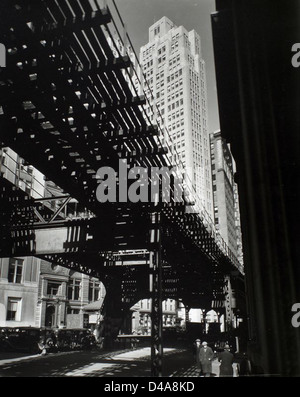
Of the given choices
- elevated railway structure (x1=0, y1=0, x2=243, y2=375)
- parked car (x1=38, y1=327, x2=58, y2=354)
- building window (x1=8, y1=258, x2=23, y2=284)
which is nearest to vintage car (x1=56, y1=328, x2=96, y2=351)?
parked car (x1=38, y1=327, x2=58, y2=354)

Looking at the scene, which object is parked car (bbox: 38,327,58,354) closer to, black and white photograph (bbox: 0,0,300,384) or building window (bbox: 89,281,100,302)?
black and white photograph (bbox: 0,0,300,384)

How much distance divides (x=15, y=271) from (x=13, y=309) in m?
4.23

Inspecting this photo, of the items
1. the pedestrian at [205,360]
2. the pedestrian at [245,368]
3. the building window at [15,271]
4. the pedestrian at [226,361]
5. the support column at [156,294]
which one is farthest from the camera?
the building window at [15,271]

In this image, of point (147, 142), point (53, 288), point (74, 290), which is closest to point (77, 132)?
point (147, 142)

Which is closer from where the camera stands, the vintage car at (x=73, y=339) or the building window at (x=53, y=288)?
the vintage car at (x=73, y=339)

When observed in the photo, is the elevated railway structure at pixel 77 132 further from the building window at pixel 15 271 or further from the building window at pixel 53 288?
the building window at pixel 53 288

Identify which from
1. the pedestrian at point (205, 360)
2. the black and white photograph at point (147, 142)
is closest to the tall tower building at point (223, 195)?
the black and white photograph at point (147, 142)

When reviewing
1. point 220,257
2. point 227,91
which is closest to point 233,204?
point 220,257

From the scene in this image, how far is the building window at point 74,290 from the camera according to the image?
51031mm

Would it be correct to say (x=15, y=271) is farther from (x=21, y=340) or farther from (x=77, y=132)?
(x=77, y=132)

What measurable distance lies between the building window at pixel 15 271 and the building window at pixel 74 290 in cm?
1084

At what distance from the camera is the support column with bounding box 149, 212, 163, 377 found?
11.2 meters

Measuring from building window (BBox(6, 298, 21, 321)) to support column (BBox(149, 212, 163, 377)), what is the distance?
31868 mm

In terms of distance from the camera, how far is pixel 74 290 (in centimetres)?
5191
